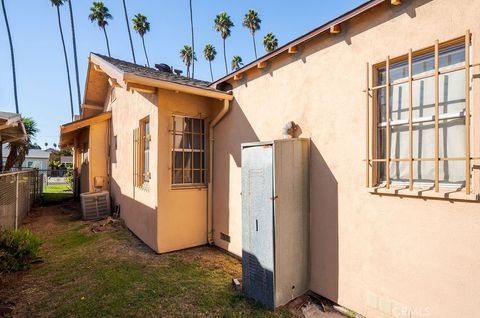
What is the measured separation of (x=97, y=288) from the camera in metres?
3.99

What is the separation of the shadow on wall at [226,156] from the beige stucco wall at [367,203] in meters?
0.81

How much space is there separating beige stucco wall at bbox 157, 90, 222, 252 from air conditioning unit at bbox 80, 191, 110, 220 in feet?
15.4

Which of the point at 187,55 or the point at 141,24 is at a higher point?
the point at 141,24

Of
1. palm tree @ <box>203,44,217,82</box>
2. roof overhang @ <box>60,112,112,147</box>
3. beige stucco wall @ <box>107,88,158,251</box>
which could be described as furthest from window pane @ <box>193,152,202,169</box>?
palm tree @ <box>203,44,217,82</box>

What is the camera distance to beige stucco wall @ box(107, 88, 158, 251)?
572 cm

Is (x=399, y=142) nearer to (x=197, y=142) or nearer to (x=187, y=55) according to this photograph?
(x=197, y=142)

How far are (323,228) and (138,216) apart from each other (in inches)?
195

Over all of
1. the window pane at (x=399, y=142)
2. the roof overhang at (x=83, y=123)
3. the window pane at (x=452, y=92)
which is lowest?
the window pane at (x=399, y=142)

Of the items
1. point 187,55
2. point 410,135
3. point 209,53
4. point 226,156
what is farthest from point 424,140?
point 187,55

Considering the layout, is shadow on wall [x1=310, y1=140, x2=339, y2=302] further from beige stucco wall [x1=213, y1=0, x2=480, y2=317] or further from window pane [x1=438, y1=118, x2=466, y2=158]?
window pane [x1=438, y1=118, x2=466, y2=158]

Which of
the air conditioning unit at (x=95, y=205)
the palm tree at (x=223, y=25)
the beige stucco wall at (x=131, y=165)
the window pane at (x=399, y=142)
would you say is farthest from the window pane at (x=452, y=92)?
the palm tree at (x=223, y=25)

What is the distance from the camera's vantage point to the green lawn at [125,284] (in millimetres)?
3465

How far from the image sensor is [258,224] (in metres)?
3.75

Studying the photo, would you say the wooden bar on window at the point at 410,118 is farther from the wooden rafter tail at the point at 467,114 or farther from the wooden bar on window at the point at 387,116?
the wooden rafter tail at the point at 467,114
